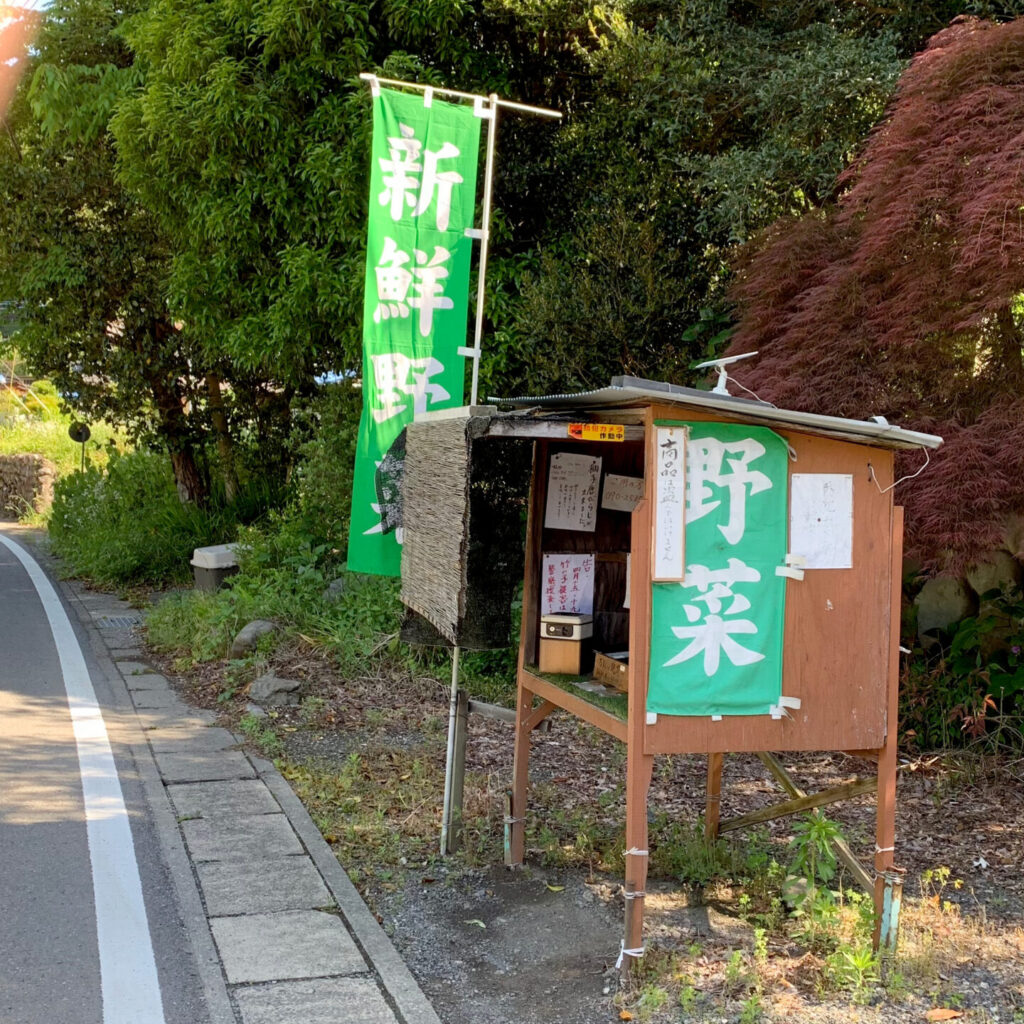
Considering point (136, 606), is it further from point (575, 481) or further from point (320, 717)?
point (575, 481)

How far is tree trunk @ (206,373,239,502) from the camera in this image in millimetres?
14883

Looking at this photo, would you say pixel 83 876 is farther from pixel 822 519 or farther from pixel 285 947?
pixel 822 519

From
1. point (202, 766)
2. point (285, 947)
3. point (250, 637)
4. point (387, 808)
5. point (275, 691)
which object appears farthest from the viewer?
point (250, 637)

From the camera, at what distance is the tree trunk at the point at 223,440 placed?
14883 mm

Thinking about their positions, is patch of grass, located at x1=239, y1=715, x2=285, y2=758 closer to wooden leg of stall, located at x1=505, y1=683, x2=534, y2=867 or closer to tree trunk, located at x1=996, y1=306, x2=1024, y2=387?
wooden leg of stall, located at x1=505, y1=683, x2=534, y2=867

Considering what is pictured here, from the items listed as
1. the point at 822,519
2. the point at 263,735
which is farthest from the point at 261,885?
the point at 822,519

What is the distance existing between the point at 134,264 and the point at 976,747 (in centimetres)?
1168

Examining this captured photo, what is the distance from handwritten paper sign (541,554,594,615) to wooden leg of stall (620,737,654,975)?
3.78 feet

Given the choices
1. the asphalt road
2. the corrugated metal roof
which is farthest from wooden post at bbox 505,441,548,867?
the asphalt road

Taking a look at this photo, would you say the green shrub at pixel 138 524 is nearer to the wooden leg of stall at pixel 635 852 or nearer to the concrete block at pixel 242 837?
the concrete block at pixel 242 837

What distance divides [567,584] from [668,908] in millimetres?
1420

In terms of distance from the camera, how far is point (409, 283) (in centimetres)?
559

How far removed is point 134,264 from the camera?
14.1 metres

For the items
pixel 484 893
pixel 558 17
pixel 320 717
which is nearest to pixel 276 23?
pixel 558 17
